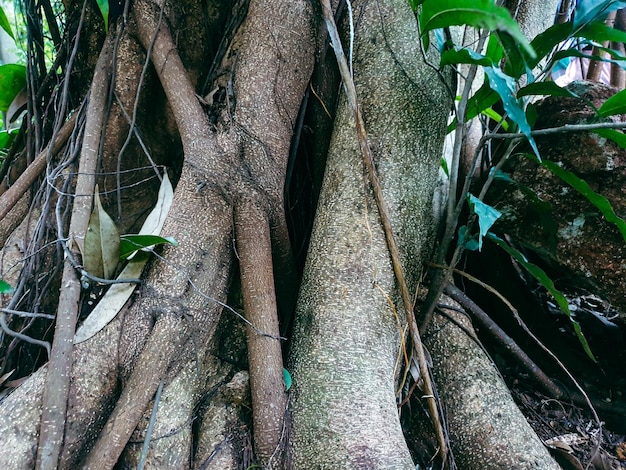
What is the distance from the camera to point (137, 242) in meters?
1.18

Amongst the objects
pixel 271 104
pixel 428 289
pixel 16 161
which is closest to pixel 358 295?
pixel 428 289

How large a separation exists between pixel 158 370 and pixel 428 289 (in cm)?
90

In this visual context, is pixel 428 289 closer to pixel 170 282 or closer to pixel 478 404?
pixel 478 404

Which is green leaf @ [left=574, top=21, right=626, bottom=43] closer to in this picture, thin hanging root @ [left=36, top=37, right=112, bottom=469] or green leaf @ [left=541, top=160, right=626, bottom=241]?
green leaf @ [left=541, top=160, right=626, bottom=241]

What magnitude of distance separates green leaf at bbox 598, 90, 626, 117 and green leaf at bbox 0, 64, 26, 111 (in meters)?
1.99

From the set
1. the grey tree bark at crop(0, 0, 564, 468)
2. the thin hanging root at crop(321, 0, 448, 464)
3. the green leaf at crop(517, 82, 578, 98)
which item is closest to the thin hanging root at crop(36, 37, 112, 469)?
the grey tree bark at crop(0, 0, 564, 468)

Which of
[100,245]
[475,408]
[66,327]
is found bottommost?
[475,408]

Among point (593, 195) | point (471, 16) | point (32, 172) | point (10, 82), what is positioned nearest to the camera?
point (471, 16)

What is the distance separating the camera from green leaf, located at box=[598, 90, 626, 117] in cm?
131

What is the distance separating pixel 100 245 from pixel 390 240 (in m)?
0.76

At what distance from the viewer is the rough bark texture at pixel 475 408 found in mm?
1348

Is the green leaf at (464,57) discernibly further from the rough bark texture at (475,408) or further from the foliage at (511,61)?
the rough bark texture at (475,408)

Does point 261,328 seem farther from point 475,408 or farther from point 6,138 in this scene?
point 6,138

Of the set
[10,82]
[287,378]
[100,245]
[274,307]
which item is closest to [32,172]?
[10,82]
